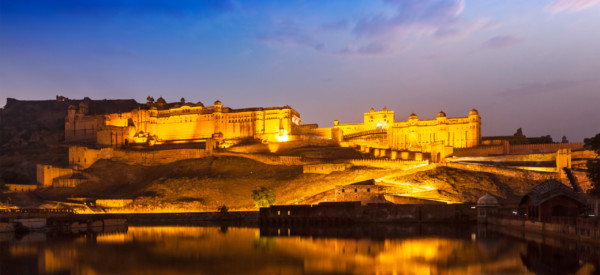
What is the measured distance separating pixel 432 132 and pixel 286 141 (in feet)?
81.5

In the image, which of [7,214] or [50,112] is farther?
[50,112]

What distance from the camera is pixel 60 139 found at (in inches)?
4063

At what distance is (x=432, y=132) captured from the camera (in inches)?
3622

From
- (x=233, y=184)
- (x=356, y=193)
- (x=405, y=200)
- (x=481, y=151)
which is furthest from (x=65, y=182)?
(x=481, y=151)

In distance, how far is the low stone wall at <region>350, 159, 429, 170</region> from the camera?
222 feet

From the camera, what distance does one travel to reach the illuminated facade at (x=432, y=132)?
3489 inches

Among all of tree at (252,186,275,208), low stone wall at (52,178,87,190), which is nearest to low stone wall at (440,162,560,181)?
→ tree at (252,186,275,208)

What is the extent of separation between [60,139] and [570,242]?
94.6 metres

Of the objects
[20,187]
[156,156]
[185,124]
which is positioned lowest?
[20,187]

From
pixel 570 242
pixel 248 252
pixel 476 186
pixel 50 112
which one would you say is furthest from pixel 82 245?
pixel 50 112

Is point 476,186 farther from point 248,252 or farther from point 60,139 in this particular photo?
point 60,139

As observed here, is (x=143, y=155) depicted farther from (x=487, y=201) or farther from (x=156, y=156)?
(x=487, y=201)

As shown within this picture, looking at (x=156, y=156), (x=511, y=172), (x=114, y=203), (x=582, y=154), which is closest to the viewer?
(x=114, y=203)

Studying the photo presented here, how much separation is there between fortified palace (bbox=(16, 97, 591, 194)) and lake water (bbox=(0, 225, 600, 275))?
97.5 feet
